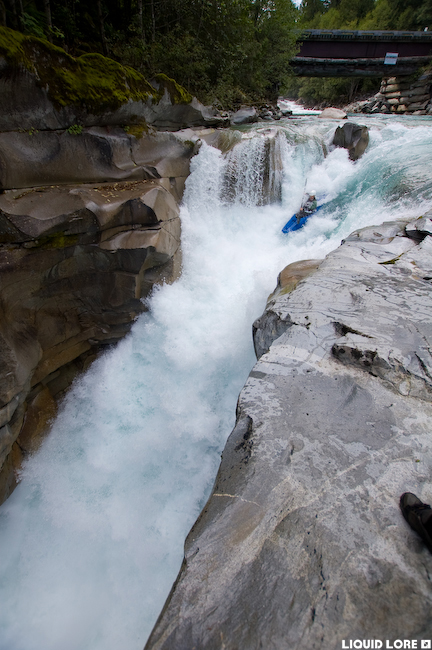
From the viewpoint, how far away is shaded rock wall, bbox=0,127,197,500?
4.77 meters

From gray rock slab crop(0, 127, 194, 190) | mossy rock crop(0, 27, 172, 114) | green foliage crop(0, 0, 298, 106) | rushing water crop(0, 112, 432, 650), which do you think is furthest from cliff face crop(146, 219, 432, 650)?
green foliage crop(0, 0, 298, 106)

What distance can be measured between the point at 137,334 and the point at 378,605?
5548 mm

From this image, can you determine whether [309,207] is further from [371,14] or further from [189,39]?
[371,14]

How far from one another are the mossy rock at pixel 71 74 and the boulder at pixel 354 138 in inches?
226

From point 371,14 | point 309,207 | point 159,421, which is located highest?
point 371,14

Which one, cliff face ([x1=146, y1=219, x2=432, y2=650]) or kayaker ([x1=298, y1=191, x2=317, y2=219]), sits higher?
kayaker ([x1=298, y1=191, x2=317, y2=219])

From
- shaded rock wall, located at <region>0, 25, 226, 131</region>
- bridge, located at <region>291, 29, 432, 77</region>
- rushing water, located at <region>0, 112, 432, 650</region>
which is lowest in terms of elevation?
rushing water, located at <region>0, 112, 432, 650</region>

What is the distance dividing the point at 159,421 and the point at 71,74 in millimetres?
6063

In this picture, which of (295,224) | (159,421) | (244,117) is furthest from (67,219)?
(244,117)

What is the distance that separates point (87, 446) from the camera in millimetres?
5035

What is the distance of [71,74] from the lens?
5188 millimetres

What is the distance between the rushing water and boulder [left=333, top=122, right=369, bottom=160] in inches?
22.1

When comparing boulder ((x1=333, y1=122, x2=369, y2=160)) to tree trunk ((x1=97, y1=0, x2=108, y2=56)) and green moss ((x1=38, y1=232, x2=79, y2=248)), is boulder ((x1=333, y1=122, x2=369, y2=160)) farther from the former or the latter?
tree trunk ((x1=97, y1=0, x2=108, y2=56))

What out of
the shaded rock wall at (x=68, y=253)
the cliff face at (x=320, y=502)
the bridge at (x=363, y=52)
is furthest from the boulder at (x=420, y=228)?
the bridge at (x=363, y=52)
